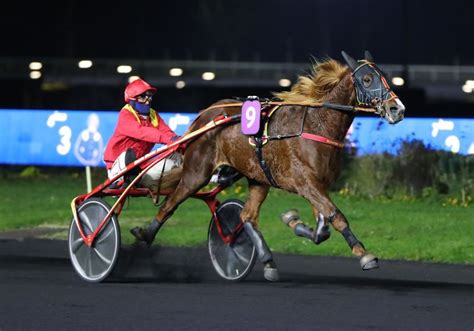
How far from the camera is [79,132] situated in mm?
22500

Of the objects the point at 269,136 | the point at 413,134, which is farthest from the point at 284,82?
the point at 269,136

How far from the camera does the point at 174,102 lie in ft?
119

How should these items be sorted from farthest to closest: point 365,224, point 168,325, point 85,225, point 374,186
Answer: point 374,186 → point 365,224 → point 85,225 → point 168,325

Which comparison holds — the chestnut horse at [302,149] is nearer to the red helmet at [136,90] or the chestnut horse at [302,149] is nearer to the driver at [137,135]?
the driver at [137,135]

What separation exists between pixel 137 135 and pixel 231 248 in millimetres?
1259

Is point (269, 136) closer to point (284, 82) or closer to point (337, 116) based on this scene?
point (337, 116)

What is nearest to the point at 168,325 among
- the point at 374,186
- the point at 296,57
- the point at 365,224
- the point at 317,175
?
the point at 317,175

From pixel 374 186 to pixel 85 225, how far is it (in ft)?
26.9

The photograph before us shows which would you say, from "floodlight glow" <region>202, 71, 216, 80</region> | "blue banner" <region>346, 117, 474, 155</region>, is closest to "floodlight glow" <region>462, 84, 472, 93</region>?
"floodlight glow" <region>202, 71, 216, 80</region>

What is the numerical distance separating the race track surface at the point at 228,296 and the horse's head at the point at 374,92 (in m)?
1.41

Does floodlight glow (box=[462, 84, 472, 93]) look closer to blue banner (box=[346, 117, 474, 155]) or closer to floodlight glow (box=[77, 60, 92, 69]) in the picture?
floodlight glow (box=[77, 60, 92, 69])

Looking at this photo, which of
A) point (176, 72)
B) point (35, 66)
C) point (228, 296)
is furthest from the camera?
point (176, 72)

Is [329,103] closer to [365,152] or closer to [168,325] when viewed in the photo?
[168,325]

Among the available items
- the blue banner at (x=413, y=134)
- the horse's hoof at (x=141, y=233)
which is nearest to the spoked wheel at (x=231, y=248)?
the horse's hoof at (x=141, y=233)
